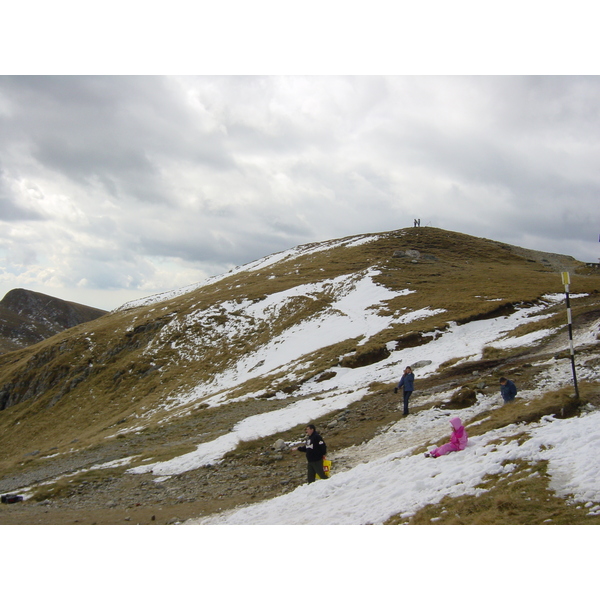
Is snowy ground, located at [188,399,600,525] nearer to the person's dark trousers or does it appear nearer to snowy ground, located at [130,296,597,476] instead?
the person's dark trousers

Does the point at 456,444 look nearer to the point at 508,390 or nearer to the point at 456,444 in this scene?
the point at 456,444

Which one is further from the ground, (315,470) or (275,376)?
(275,376)

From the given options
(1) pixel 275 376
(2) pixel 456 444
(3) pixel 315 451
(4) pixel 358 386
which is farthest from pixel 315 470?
(1) pixel 275 376

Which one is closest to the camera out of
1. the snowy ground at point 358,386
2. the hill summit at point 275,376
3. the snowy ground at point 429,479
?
the snowy ground at point 429,479

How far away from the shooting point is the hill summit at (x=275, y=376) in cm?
1684

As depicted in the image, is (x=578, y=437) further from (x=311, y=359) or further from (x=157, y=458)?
(x=311, y=359)

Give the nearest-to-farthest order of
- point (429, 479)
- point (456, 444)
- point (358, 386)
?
point (429, 479), point (456, 444), point (358, 386)

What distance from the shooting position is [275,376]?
3250 centimetres

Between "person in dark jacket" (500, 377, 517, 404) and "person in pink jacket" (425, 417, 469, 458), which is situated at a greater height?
"person in dark jacket" (500, 377, 517, 404)

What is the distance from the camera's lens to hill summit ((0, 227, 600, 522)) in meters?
16.8

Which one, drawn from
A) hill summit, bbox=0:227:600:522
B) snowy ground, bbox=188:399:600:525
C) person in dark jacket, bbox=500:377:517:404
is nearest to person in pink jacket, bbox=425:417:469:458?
snowy ground, bbox=188:399:600:525

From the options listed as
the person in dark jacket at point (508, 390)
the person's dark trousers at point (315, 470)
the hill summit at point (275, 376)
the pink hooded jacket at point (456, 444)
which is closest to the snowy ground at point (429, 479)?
the pink hooded jacket at point (456, 444)

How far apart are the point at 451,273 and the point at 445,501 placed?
53751 millimetres

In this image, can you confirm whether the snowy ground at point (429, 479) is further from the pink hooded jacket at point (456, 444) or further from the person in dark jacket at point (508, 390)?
the person in dark jacket at point (508, 390)
